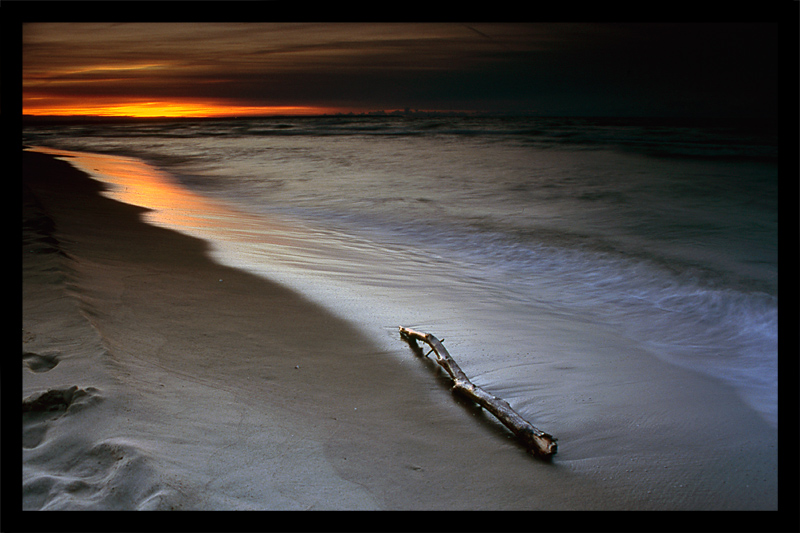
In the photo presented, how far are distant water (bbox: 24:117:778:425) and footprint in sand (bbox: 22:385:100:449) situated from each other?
173 cm

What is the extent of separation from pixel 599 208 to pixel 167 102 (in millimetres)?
7386

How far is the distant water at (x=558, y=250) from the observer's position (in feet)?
10.7

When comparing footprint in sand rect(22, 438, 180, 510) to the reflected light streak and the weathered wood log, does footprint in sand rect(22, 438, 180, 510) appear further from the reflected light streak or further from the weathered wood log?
the reflected light streak

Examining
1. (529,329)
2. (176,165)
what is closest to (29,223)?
(529,329)

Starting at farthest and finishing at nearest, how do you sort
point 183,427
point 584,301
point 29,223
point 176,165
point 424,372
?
1. point 176,165
2. point 29,223
3. point 584,301
4. point 424,372
5. point 183,427

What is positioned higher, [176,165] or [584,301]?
[176,165]

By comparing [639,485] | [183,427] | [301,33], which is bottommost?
[639,485]

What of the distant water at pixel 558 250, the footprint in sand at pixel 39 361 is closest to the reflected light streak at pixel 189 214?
the distant water at pixel 558 250

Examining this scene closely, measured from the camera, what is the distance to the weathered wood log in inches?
79.6

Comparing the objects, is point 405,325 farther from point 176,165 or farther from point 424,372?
point 176,165

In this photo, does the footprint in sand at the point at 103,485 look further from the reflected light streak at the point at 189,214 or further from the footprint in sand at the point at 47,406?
the reflected light streak at the point at 189,214

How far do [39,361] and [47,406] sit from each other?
45 centimetres

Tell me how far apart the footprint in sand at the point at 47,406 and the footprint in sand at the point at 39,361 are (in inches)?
12.2

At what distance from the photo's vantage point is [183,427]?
2047 mm
